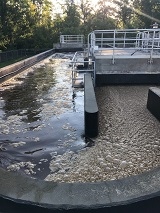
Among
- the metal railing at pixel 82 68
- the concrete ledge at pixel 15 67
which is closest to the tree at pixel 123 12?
the concrete ledge at pixel 15 67

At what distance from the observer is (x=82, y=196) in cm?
244

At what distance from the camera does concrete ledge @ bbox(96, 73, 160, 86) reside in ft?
28.0

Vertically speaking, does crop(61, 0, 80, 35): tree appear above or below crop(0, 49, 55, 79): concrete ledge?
above

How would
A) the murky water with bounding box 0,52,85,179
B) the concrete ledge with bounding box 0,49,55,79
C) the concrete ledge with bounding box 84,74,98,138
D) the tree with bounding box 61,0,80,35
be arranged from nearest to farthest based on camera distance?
the murky water with bounding box 0,52,85,179, the concrete ledge with bounding box 84,74,98,138, the concrete ledge with bounding box 0,49,55,79, the tree with bounding box 61,0,80,35

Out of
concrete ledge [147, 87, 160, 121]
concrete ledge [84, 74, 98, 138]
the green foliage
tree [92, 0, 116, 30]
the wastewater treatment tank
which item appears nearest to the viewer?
the wastewater treatment tank

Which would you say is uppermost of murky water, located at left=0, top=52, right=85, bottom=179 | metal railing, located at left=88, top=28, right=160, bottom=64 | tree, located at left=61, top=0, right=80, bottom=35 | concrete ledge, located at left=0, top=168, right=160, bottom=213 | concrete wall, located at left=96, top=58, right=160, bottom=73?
tree, located at left=61, top=0, right=80, bottom=35

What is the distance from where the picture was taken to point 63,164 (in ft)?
12.3

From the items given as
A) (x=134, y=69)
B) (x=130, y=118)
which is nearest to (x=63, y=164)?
(x=130, y=118)

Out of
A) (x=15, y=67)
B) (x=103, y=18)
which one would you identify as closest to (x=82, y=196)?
(x=15, y=67)

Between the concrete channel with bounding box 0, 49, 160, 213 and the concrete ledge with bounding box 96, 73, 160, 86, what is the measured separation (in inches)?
243

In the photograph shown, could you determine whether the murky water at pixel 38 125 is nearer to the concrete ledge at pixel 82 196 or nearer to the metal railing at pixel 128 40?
the concrete ledge at pixel 82 196

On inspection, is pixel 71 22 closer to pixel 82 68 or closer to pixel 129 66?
pixel 82 68

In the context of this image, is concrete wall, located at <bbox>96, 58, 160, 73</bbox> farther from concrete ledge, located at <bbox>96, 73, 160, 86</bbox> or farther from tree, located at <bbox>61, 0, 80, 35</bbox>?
tree, located at <bbox>61, 0, 80, 35</bbox>

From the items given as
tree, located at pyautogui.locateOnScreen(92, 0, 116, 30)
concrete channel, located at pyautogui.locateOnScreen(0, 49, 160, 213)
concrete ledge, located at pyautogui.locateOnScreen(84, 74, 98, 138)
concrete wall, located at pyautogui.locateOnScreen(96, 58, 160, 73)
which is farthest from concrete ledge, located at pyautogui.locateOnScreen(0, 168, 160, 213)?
tree, located at pyautogui.locateOnScreen(92, 0, 116, 30)
